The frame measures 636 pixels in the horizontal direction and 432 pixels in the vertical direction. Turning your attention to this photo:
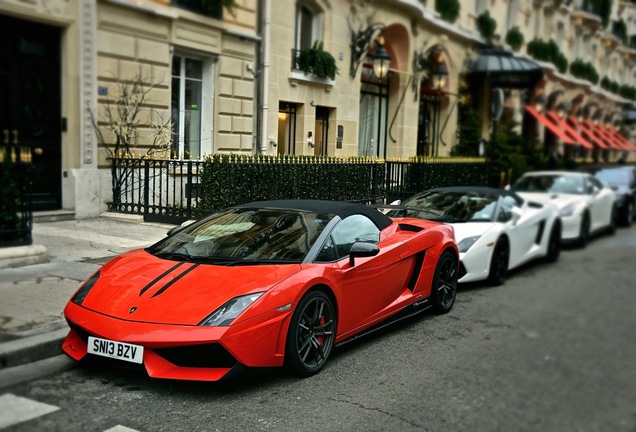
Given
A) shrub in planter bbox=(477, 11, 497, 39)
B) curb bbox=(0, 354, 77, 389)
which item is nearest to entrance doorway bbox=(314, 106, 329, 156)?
shrub in planter bbox=(477, 11, 497, 39)

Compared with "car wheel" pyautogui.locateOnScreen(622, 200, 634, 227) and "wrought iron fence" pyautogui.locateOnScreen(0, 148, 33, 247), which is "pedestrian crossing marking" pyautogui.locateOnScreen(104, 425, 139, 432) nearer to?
"wrought iron fence" pyautogui.locateOnScreen(0, 148, 33, 247)

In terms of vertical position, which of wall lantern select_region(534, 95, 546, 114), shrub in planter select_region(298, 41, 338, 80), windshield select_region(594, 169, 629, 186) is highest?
wall lantern select_region(534, 95, 546, 114)

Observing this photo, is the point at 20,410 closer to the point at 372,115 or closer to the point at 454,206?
the point at 454,206

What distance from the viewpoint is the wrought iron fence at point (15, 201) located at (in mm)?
8625

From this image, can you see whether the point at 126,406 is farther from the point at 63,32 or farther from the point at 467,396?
the point at 63,32

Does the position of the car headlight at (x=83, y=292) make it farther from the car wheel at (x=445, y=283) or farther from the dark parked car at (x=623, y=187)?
the dark parked car at (x=623, y=187)

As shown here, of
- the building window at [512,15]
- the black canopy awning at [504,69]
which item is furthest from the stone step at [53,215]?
the building window at [512,15]

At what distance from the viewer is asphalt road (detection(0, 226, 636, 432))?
11.5ft

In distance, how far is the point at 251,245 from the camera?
19.8 ft

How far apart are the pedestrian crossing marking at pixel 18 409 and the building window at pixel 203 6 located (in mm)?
12055

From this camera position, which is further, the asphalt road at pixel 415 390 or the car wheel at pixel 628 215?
the car wheel at pixel 628 215

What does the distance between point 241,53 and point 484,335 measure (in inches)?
481

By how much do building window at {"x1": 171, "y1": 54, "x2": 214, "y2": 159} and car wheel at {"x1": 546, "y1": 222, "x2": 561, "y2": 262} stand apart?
8.36m

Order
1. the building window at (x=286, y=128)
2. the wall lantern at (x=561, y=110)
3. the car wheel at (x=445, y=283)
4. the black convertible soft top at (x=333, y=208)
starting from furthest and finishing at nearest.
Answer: the wall lantern at (x=561, y=110) < the building window at (x=286, y=128) < the car wheel at (x=445, y=283) < the black convertible soft top at (x=333, y=208)
